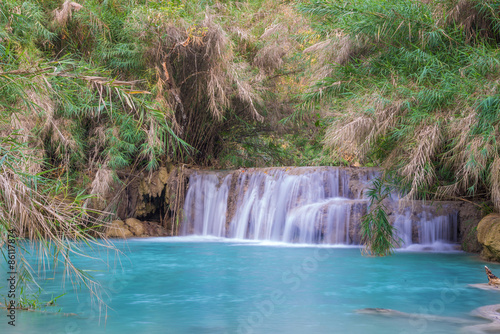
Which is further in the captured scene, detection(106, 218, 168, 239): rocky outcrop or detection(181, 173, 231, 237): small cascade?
detection(181, 173, 231, 237): small cascade

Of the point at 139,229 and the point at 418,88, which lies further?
the point at 139,229

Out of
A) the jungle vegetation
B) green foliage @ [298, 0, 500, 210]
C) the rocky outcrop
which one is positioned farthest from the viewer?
the rocky outcrop

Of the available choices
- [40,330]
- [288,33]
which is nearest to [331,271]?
[40,330]

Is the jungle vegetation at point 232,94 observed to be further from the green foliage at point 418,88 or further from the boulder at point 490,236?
the boulder at point 490,236

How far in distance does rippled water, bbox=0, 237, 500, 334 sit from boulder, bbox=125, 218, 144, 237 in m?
3.44

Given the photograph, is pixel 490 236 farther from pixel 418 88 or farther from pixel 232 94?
pixel 232 94

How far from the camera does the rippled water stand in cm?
385

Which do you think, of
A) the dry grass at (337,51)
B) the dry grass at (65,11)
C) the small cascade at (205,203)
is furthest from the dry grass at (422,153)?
the dry grass at (65,11)

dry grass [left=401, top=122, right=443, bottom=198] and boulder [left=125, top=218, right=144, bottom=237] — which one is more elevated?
dry grass [left=401, top=122, right=443, bottom=198]

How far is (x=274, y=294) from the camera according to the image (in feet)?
16.7

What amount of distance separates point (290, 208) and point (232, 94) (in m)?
2.99

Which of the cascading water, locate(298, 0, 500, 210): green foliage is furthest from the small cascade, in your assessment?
locate(298, 0, 500, 210): green foliage

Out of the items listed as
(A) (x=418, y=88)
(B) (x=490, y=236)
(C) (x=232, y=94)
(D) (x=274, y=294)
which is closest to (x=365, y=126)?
(A) (x=418, y=88)

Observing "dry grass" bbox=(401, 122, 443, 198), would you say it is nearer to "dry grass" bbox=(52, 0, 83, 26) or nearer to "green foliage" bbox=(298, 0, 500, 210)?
"green foliage" bbox=(298, 0, 500, 210)
